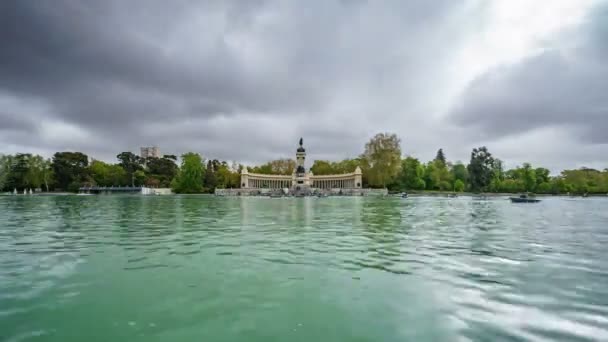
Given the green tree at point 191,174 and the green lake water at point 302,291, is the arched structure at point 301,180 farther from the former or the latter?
the green lake water at point 302,291

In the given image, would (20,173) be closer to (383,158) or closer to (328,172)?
(328,172)

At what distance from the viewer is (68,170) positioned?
335 feet

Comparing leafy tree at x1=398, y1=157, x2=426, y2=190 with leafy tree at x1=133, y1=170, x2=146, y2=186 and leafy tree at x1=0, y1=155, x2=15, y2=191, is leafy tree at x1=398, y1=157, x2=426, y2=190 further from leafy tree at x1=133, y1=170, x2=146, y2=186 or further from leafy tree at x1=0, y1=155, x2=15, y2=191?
leafy tree at x1=0, y1=155, x2=15, y2=191

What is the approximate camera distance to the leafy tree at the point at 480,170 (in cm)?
8756

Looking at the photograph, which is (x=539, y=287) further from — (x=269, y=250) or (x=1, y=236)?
(x=1, y=236)

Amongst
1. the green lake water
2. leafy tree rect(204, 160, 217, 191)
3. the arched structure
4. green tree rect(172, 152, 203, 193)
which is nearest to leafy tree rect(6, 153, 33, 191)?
green tree rect(172, 152, 203, 193)

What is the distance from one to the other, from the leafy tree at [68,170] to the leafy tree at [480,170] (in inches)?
4286

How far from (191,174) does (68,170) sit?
39.1 metres

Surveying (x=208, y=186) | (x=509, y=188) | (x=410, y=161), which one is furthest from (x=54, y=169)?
(x=509, y=188)

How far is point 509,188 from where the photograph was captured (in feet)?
283

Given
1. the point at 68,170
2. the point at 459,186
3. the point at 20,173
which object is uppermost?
the point at 68,170

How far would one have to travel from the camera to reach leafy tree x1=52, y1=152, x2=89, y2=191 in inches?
4018

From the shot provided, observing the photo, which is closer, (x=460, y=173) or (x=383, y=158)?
(x=383, y=158)

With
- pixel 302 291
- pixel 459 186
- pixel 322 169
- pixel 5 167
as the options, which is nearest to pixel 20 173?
pixel 5 167
